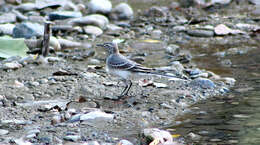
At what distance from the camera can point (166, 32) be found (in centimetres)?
1440

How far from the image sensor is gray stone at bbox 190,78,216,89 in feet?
30.0

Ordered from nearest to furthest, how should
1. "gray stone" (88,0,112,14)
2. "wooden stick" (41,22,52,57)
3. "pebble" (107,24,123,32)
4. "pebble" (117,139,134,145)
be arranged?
"pebble" (117,139,134,145) → "wooden stick" (41,22,52,57) → "pebble" (107,24,123,32) → "gray stone" (88,0,112,14)

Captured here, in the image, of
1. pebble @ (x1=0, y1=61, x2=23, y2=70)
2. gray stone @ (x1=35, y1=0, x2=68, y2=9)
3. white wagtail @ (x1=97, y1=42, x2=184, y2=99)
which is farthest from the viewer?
gray stone @ (x1=35, y1=0, x2=68, y2=9)

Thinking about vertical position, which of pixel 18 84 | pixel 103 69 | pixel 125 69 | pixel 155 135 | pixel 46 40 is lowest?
pixel 155 135

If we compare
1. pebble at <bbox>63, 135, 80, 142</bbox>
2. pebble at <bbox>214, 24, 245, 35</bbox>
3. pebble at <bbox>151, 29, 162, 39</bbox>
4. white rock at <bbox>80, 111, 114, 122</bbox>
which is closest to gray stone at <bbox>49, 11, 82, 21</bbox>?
pebble at <bbox>151, 29, 162, 39</bbox>

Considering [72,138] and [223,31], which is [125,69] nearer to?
[72,138]

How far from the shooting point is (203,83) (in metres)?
9.18

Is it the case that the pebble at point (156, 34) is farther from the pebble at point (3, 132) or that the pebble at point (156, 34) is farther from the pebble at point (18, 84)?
the pebble at point (3, 132)

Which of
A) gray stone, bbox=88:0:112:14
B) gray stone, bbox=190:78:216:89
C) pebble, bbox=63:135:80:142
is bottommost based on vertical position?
pebble, bbox=63:135:80:142

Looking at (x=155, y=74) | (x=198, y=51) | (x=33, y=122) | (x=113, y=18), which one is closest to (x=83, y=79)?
(x=155, y=74)

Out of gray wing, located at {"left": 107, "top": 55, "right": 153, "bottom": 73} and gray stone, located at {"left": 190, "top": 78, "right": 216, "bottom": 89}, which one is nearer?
gray wing, located at {"left": 107, "top": 55, "right": 153, "bottom": 73}

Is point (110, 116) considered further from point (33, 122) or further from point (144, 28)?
point (144, 28)

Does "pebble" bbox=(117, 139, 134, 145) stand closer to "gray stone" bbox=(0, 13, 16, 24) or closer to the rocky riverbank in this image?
the rocky riverbank

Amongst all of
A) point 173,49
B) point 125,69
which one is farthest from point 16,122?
point 173,49
